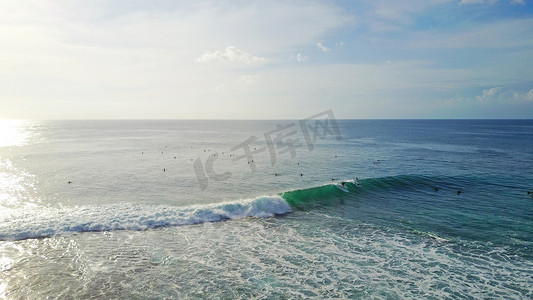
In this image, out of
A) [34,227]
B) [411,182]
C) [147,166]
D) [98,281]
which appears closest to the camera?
[98,281]

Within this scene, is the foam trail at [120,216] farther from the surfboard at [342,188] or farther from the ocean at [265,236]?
the surfboard at [342,188]

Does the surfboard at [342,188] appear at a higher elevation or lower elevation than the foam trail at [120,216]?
higher

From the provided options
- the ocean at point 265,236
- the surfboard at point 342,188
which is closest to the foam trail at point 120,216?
the ocean at point 265,236

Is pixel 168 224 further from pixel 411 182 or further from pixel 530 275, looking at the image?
pixel 411 182

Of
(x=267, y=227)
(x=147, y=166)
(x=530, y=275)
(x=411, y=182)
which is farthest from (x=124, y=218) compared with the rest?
(x=411, y=182)

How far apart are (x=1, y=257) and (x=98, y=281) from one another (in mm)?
7070

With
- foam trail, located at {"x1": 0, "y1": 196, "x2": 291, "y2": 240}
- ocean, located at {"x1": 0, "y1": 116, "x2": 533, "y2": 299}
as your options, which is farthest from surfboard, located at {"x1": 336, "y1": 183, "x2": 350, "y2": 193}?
foam trail, located at {"x1": 0, "y1": 196, "x2": 291, "y2": 240}

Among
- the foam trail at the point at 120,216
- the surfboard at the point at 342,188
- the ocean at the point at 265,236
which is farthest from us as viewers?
the surfboard at the point at 342,188

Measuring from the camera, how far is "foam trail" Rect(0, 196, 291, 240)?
19781 mm

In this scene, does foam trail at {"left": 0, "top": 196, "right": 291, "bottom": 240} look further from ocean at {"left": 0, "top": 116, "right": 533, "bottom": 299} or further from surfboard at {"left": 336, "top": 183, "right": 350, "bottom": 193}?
surfboard at {"left": 336, "top": 183, "right": 350, "bottom": 193}

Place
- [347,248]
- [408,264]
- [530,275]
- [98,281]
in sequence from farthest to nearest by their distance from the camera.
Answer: [347,248] → [408,264] → [530,275] → [98,281]

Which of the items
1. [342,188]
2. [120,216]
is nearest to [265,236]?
[120,216]

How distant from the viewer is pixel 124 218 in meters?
21.9

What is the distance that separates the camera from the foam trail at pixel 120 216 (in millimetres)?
19781
